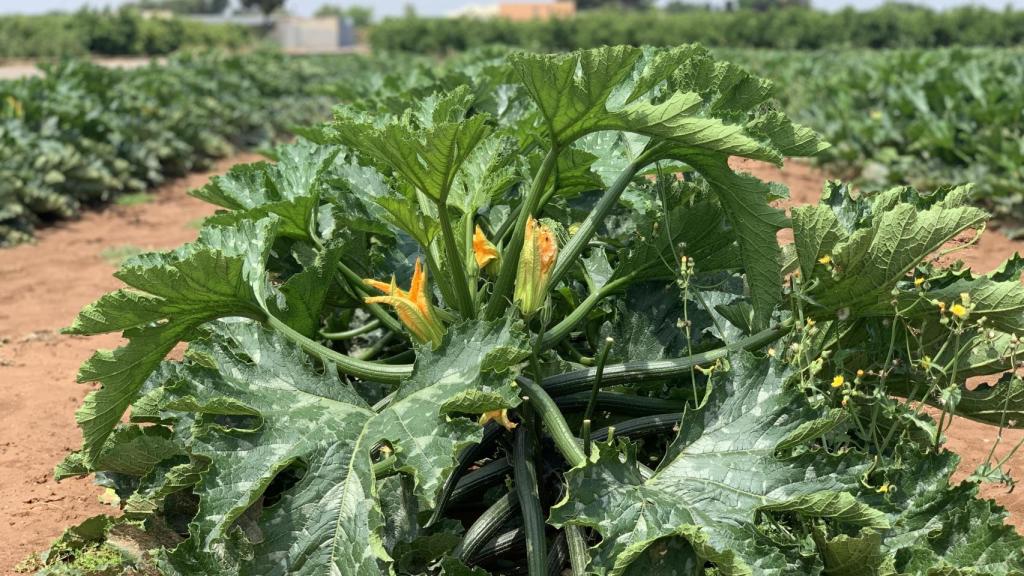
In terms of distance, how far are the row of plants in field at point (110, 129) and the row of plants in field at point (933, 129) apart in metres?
5.61

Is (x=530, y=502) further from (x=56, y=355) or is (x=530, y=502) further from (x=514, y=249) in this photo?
(x=56, y=355)

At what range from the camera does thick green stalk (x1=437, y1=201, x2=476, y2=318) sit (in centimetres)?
229

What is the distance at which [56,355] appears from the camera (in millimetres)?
4914

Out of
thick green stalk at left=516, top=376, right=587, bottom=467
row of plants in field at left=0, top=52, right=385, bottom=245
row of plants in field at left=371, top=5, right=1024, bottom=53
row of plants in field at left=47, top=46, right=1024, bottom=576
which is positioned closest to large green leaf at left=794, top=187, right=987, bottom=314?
row of plants in field at left=47, top=46, right=1024, bottom=576

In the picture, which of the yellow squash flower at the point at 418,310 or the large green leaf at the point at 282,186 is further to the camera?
the large green leaf at the point at 282,186

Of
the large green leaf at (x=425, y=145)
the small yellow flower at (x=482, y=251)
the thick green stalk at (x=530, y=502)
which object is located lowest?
the thick green stalk at (x=530, y=502)

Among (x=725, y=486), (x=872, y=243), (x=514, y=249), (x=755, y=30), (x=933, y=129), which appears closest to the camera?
(x=725, y=486)

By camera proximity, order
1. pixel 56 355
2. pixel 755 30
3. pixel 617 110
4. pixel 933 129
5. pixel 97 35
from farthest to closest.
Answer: pixel 755 30 → pixel 97 35 → pixel 933 129 → pixel 56 355 → pixel 617 110

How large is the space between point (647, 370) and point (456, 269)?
537 mm

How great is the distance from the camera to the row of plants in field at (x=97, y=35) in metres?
39.2

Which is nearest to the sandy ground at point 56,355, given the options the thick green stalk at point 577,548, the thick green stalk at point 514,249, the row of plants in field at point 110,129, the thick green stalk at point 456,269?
the row of plants in field at point 110,129

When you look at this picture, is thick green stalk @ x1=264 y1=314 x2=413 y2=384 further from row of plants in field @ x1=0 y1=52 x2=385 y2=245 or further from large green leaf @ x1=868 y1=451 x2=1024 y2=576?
row of plants in field @ x1=0 y1=52 x2=385 y2=245

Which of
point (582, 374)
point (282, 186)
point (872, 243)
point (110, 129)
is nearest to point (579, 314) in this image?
point (582, 374)

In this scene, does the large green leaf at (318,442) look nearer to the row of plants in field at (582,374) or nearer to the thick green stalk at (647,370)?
the row of plants in field at (582,374)
